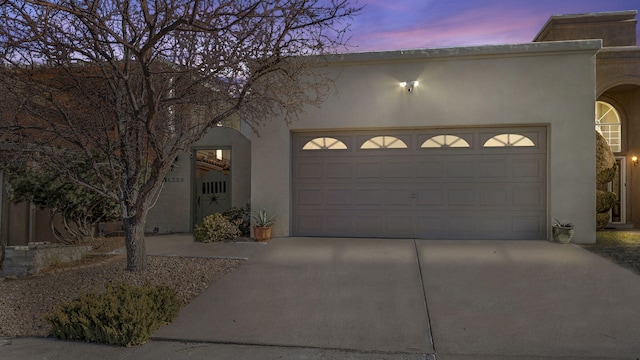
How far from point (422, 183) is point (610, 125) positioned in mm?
8110

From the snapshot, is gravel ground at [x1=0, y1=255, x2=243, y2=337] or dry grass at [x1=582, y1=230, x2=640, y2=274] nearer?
gravel ground at [x1=0, y1=255, x2=243, y2=337]

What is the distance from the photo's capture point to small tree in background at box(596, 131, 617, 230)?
408 inches

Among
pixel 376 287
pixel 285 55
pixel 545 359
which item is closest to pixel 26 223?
pixel 285 55

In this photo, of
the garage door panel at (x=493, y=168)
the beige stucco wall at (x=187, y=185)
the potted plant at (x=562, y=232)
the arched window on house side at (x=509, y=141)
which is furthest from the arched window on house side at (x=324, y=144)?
the potted plant at (x=562, y=232)

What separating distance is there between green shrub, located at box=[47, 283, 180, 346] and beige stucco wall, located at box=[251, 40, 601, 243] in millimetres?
4884

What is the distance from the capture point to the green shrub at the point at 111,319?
4.25 metres

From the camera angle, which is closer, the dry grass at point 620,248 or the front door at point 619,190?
the dry grass at point 620,248

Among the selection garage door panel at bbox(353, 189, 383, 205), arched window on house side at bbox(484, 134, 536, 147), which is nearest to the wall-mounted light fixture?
arched window on house side at bbox(484, 134, 536, 147)

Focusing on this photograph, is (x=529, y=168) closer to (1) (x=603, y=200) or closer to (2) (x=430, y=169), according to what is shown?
(2) (x=430, y=169)

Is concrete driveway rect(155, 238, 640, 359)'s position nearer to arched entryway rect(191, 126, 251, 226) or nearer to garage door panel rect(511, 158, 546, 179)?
garage door panel rect(511, 158, 546, 179)

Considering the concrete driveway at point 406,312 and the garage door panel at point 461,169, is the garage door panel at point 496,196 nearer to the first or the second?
the garage door panel at point 461,169

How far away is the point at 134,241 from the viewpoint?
6.46m

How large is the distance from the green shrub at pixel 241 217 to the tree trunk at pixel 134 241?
315 centimetres

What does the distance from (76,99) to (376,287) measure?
220 inches
